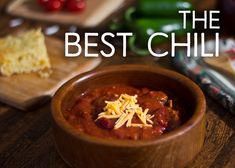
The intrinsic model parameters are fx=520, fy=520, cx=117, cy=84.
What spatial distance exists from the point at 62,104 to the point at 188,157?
411 mm

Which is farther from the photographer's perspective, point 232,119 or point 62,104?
point 232,119

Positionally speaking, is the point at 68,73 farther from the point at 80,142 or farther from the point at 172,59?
the point at 80,142

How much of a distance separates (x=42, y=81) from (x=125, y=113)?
0.57m

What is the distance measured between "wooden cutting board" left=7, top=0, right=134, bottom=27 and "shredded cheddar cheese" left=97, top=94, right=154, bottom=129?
0.91 m

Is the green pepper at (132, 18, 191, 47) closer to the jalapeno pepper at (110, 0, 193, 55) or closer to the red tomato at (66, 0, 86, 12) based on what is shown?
the jalapeno pepper at (110, 0, 193, 55)

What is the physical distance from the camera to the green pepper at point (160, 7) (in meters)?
2.39

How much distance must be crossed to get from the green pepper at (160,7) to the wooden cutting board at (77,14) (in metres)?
0.15

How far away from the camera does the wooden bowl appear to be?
1387mm

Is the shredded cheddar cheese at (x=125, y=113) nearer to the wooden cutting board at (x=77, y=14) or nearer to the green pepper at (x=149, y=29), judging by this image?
the green pepper at (x=149, y=29)

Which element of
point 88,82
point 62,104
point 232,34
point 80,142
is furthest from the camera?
point 232,34

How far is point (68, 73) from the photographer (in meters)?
2.01

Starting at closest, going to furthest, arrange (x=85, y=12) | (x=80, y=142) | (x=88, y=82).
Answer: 1. (x=80, y=142)
2. (x=88, y=82)
3. (x=85, y=12)

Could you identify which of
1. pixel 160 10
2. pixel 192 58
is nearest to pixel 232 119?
pixel 192 58

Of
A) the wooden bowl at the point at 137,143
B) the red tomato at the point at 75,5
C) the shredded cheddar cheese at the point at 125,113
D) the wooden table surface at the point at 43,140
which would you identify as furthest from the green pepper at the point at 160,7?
the shredded cheddar cheese at the point at 125,113
